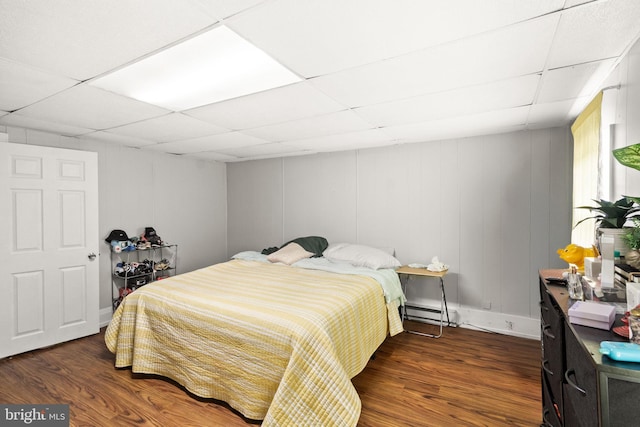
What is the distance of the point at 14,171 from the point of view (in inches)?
119

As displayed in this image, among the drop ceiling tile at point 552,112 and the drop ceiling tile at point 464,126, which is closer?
the drop ceiling tile at point 552,112

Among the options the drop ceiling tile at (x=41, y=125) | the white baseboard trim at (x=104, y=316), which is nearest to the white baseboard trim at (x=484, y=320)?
the white baseboard trim at (x=104, y=316)

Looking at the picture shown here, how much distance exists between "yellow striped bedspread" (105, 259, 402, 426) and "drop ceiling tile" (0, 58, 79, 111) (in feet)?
5.60

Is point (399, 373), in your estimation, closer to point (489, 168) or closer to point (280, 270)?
point (280, 270)

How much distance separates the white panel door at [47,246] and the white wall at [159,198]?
1.05 feet

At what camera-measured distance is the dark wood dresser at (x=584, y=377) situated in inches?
32.8

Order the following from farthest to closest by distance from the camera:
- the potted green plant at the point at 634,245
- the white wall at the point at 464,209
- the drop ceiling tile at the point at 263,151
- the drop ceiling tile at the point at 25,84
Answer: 1. the drop ceiling tile at the point at 263,151
2. the white wall at the point at 464,209
3. the drop ceiling tile at the point at 25,84
4. the potted green plant at the point at 634,245

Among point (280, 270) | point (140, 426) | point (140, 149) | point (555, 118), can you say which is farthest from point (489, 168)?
point (140, 149)

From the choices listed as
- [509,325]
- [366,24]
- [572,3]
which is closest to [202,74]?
[366,24]

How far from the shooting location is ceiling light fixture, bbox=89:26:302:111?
1620 millimetres

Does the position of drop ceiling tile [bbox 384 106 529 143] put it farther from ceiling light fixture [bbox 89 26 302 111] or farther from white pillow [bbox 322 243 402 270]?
ceiling light fixture [bbox 89 26 302 111]

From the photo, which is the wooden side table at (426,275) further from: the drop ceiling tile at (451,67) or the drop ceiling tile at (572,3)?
the drop ceiling tile at (572,3)

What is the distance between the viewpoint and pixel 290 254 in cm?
402

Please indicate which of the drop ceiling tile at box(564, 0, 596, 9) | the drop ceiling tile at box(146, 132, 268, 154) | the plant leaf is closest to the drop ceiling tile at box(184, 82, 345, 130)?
the drop ceiling tile at box(146, 132, 268, 154)
